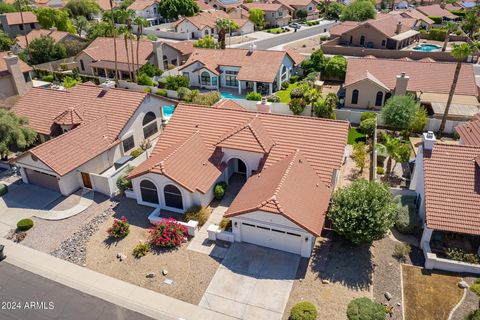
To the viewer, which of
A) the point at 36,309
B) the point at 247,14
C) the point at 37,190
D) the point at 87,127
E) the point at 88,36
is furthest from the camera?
the point at 247,14

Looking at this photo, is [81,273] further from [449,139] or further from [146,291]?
[449,139]

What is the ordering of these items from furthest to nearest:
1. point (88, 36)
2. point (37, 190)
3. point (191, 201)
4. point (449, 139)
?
point (88, 36)
point (449, 139)
point (37, 190)
point (191, 201)

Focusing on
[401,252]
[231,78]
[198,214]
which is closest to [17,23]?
[231,78]

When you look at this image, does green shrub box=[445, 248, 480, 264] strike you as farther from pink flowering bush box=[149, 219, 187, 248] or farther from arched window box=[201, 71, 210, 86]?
arched window box=[201, 71, 210, 86]

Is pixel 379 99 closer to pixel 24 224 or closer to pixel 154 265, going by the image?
pixel 154 265

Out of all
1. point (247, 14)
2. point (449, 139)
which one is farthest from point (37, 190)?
point (247, 14)

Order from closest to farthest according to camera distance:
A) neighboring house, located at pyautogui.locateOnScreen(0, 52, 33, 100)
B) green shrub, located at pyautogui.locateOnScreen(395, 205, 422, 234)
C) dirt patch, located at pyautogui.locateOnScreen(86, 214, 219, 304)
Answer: dirt patch, located at pyautogui.locateOnScreen(86, 214, 219, 304), green shrub, located at pyautogui.locateOnScreen(395, 205, 422, 234), neighboring house, located at pyautogui.locateOnScreen(0, 52, 33, 100)

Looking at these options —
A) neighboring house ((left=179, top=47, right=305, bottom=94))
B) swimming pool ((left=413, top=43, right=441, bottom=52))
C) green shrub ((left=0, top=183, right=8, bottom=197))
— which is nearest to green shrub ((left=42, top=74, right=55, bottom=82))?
neighboring house ((left=179, top=47, right=305, bottom=94))
